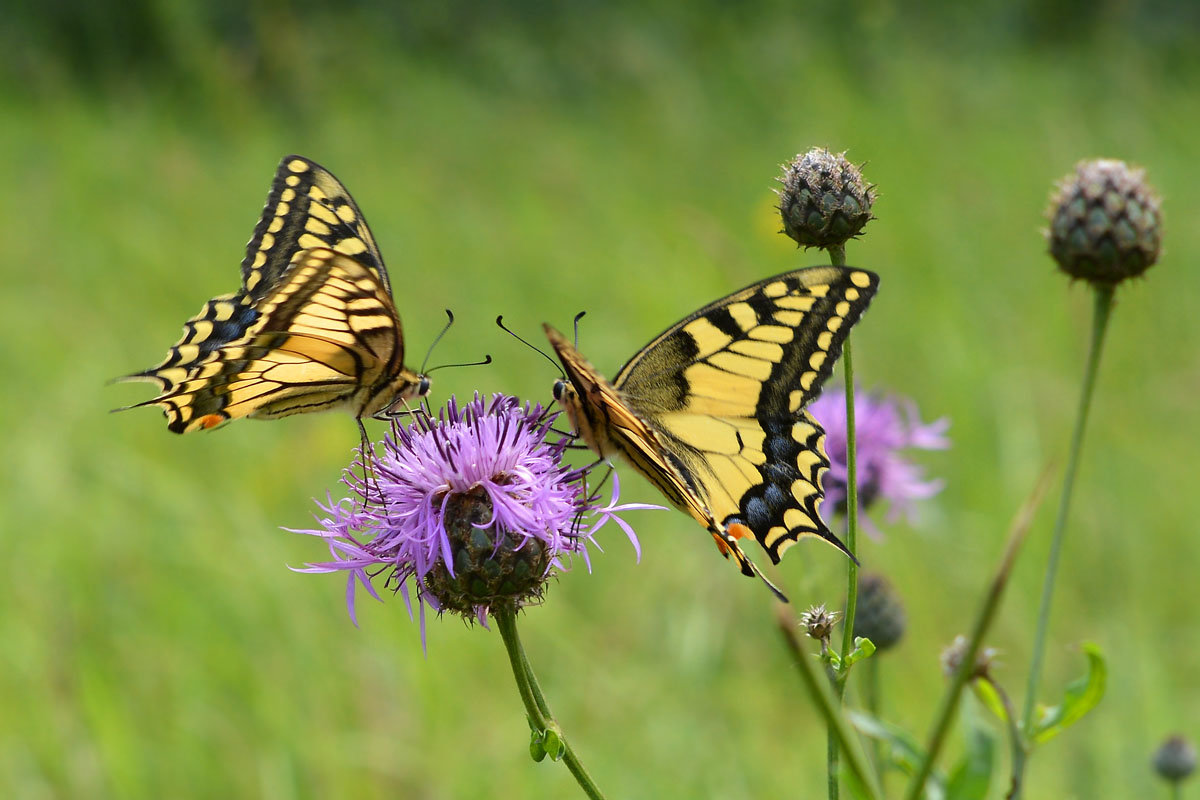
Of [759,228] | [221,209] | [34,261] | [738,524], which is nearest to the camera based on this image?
[738,524]

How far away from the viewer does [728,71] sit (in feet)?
35.4

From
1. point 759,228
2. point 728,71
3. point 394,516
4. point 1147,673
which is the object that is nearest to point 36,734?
point 394,516

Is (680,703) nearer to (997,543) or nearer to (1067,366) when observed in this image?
(997,543)

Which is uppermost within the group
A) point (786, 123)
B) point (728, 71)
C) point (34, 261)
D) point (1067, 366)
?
point (728, 71)

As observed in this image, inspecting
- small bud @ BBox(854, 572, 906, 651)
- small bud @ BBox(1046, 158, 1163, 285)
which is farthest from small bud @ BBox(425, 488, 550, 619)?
small bud @ BBox(1046, 158, 1163, 285)

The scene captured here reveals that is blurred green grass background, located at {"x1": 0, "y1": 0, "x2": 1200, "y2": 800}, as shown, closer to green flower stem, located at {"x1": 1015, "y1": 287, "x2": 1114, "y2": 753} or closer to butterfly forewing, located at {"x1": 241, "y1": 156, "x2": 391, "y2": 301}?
green flower stem, located at {"x1": 1015, "y1": 287, "x2": 1114, "y2": 753}

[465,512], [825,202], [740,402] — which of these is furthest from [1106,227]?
[465,512]

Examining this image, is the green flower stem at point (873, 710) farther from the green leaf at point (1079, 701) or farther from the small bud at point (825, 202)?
the small bud at point (825, 202)

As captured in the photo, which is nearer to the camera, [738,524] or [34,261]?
[738,524]

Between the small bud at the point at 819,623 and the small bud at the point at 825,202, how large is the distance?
84cm

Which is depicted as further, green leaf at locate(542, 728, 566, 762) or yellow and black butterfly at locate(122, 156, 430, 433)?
yellow and black butterfly at locate(122, 156, 430, 433)

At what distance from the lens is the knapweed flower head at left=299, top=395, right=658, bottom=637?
219 centimetres

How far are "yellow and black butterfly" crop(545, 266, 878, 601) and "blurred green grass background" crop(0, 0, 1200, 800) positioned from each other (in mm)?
389

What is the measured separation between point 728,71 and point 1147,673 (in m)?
8.02
